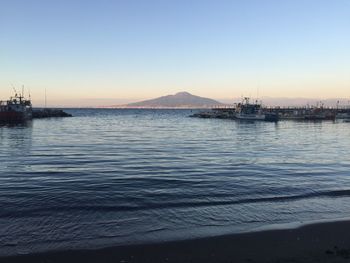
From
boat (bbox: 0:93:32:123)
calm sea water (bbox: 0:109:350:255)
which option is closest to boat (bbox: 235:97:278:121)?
boat (bbox: 0:93:32:123)

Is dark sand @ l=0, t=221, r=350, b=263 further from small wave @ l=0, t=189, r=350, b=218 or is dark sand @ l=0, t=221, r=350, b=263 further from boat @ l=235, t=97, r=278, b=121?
boat @ l=235, t=97, r=278, b=121

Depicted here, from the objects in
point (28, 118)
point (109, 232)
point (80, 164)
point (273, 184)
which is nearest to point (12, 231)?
point (109, 232)

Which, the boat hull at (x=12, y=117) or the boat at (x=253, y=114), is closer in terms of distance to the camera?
the boat hull at (x=12, y=117)

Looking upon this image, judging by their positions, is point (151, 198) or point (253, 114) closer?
point (151, 198)

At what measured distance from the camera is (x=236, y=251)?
10312 mm

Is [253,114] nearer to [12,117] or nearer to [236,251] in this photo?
[12,117]

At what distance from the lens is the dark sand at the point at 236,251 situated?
31.6ft

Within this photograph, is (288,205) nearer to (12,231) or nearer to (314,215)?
(314,215)

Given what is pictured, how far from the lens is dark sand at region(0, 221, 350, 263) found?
9641mm

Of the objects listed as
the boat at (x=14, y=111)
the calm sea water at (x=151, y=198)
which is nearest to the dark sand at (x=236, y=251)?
the calm sea water at (x=151, y=198)

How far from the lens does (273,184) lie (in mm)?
19641

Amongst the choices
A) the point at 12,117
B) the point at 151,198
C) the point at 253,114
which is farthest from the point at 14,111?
the point at 151,198

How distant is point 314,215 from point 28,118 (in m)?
102

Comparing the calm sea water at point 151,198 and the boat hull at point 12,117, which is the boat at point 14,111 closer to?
the boat hull at point 12,117
